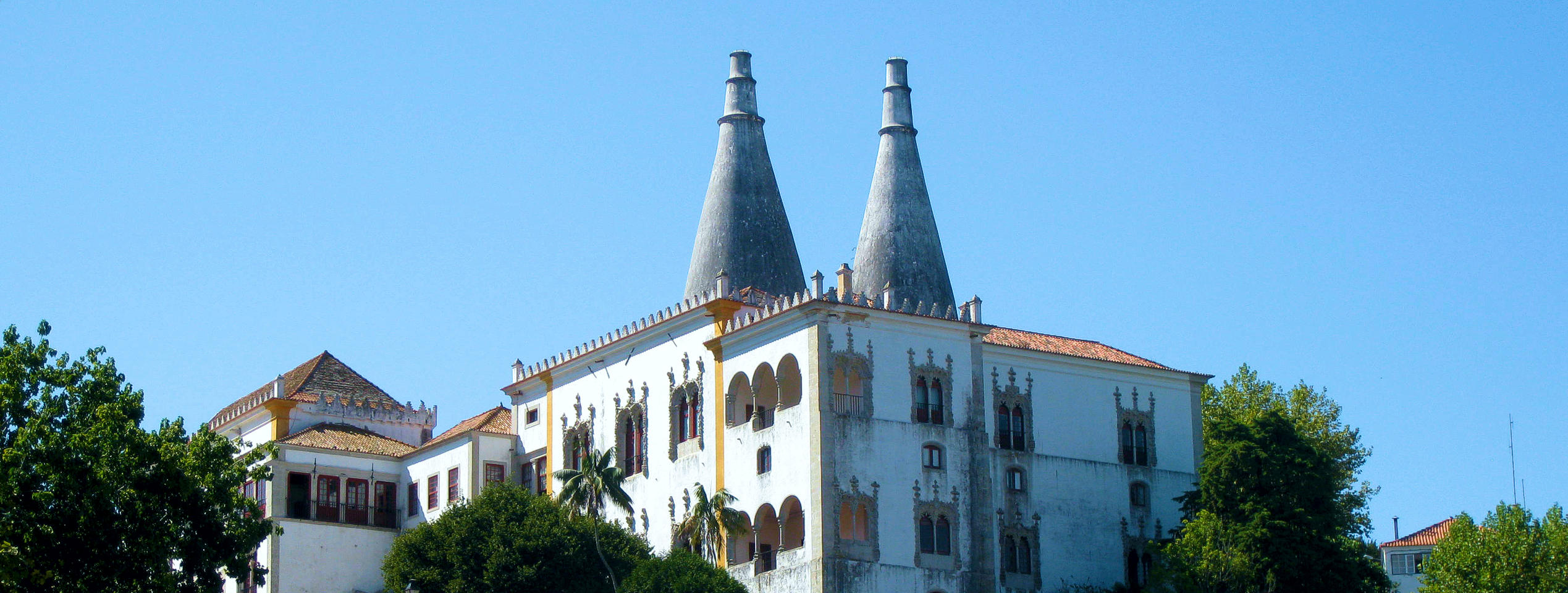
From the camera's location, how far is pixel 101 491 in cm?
4916

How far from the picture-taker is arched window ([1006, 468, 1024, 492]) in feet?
220

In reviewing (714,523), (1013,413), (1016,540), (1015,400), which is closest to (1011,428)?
(1013,413)

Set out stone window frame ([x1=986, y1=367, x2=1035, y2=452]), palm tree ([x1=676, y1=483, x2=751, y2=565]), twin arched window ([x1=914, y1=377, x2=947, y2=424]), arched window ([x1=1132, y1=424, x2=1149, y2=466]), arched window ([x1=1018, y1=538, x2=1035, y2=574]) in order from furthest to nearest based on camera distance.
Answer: arched window ([x1=1132, y1=424, x2=1149, y2=466]) → stone window frame ([x1=986, y1=367, x2=1035, y2=452]) → arched window ([x1=1018, y1=538, x2=1035, y2=574]) → twin arched window ([x1=914, y1=377, x2=947, y2=424]) → palm tree ([x1=676, y1=483, x2=751, y2=565])

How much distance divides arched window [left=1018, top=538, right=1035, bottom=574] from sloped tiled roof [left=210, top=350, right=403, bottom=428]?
25.7 meters

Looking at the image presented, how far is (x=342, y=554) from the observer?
2963 inches

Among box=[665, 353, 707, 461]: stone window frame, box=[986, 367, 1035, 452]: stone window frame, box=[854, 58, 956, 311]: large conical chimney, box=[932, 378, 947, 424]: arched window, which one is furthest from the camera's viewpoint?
box=[854, 58, 956, 311]: large conical chimney

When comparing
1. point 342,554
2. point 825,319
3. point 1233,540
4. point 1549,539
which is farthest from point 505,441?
point 1549,539

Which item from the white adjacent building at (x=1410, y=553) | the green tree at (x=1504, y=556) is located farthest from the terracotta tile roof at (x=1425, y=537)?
the green tree at (x=1504, y=556)

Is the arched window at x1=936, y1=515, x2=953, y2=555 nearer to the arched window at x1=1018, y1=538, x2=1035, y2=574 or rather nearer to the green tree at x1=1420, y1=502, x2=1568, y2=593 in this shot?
the arched window at x1=1018, y1=538, x2=1035, y2=574

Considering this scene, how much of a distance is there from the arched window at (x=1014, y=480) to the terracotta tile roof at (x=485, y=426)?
17590 mm

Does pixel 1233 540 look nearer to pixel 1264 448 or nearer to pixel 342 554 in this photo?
pixel 1264 448

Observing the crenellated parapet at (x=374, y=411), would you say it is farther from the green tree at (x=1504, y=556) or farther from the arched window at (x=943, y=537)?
the green tree at (x=1504, y=556)

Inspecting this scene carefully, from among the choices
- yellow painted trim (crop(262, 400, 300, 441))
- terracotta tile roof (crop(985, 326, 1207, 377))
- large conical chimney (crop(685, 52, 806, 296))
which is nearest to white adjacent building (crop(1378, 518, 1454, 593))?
terracotta tile roof (crop(985, 326, 1207, 377))

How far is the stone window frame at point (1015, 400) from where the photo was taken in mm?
67562
